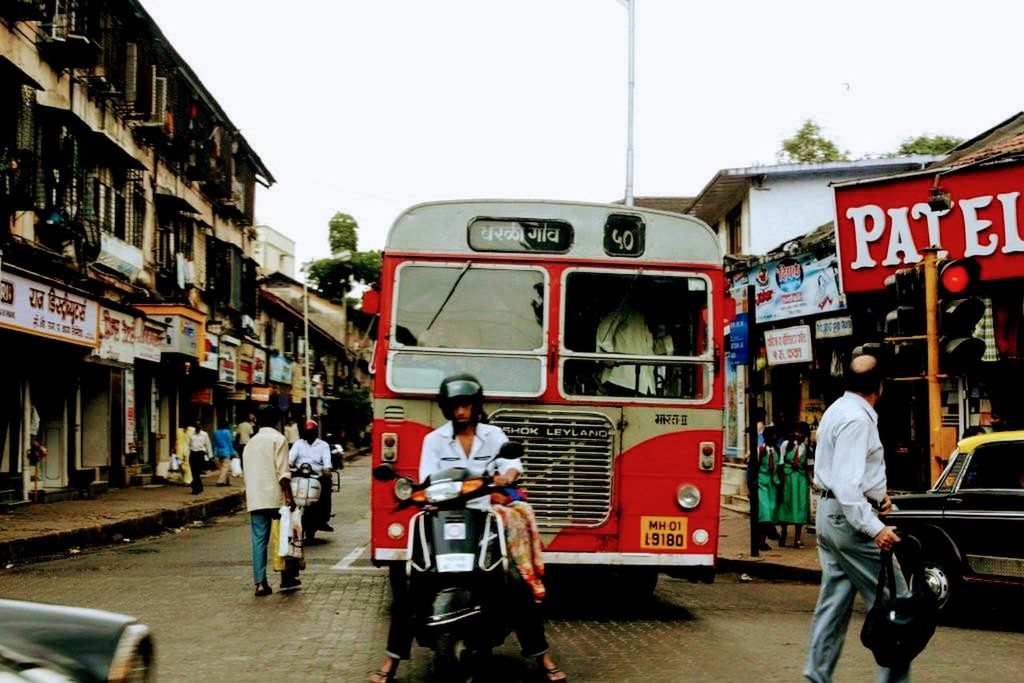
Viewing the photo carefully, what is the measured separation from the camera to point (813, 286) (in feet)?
72.3

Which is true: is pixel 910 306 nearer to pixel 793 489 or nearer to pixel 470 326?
pixel 470 326

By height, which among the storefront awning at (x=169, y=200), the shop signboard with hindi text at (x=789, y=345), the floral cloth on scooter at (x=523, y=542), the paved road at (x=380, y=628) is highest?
the storefront awning at (x=169, y=200)

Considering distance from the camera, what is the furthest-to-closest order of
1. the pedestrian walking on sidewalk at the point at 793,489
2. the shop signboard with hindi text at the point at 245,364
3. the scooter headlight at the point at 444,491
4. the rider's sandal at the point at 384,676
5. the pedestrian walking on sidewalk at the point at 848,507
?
the shop signboard with hindi text at the point at 245,364 < the pedestrian walking on sidewalk at the point at 793,489 < the rider's sandal at the point at 384,676 < the scooter headlight at the point at 444,491 < the pedestrian walking on sidewalk at the point at 848,507

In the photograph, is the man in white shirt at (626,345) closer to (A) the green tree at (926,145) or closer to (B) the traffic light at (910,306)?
(B) the traffic light at (910,306)

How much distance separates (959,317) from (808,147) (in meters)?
33.4

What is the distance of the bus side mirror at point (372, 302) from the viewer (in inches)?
410

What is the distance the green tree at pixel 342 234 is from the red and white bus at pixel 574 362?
Result: 6187 centimetres

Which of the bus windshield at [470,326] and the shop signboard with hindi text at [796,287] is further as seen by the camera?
the shop signboard with hindi text at [796,287]

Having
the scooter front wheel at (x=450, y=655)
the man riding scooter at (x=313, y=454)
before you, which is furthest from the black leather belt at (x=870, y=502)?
the man riding scooter at (x=313, y=454)

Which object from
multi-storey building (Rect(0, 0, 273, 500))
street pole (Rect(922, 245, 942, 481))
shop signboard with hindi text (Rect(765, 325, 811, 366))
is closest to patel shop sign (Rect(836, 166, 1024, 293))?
shop signboard with hindi text (Rect(765, 325, 811, 366))

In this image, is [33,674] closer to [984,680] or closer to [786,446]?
[984,680]

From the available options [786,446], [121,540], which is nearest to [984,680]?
[786,446]

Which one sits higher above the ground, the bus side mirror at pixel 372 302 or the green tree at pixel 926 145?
the green tree at pixel 926 145

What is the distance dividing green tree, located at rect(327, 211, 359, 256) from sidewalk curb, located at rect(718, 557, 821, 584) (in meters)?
58.2
